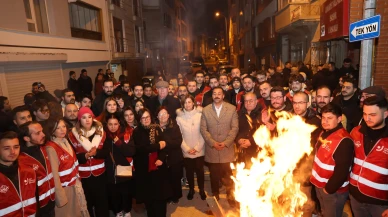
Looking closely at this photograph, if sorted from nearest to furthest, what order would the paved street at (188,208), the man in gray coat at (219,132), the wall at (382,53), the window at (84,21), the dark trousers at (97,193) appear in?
the dark trousers at (97,193)
the paved street at (188,208)
the man in gray coat at (219,132)
the wall at (382,53)
the window at (84,21)

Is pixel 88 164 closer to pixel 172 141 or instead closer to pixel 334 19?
pixel 172 141

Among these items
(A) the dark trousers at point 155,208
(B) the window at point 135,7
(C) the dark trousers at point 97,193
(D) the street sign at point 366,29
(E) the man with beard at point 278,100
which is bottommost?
(A) the dark trousers at point 155,208

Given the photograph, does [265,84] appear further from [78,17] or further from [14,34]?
[78,17]

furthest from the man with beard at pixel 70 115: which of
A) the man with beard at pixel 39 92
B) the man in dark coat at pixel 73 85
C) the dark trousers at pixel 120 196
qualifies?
the man in dark coat at pixel 73 85

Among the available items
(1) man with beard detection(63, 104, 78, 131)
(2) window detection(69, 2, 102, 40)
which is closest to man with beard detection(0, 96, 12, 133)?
(1) man with beard detection(63, 104, 78, 131)

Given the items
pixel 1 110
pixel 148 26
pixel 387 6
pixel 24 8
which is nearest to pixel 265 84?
pixel 387 6

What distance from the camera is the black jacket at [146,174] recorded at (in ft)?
15.1

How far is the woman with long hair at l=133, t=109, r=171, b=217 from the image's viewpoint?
4609mm

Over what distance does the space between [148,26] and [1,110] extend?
27.8 metres

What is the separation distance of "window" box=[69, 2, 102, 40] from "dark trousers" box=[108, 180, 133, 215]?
11980 mm

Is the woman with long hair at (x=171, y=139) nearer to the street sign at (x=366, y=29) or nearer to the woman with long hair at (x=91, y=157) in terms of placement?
the woman with long hair at (x=91, y=157)

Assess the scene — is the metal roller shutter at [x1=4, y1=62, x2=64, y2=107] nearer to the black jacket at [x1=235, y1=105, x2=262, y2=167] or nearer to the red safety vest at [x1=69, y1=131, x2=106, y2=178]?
the red safety vest at [x1=69, y1=131, x2=106, y2=178]

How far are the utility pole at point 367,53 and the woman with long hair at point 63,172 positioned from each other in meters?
5.26

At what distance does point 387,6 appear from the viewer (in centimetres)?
642
